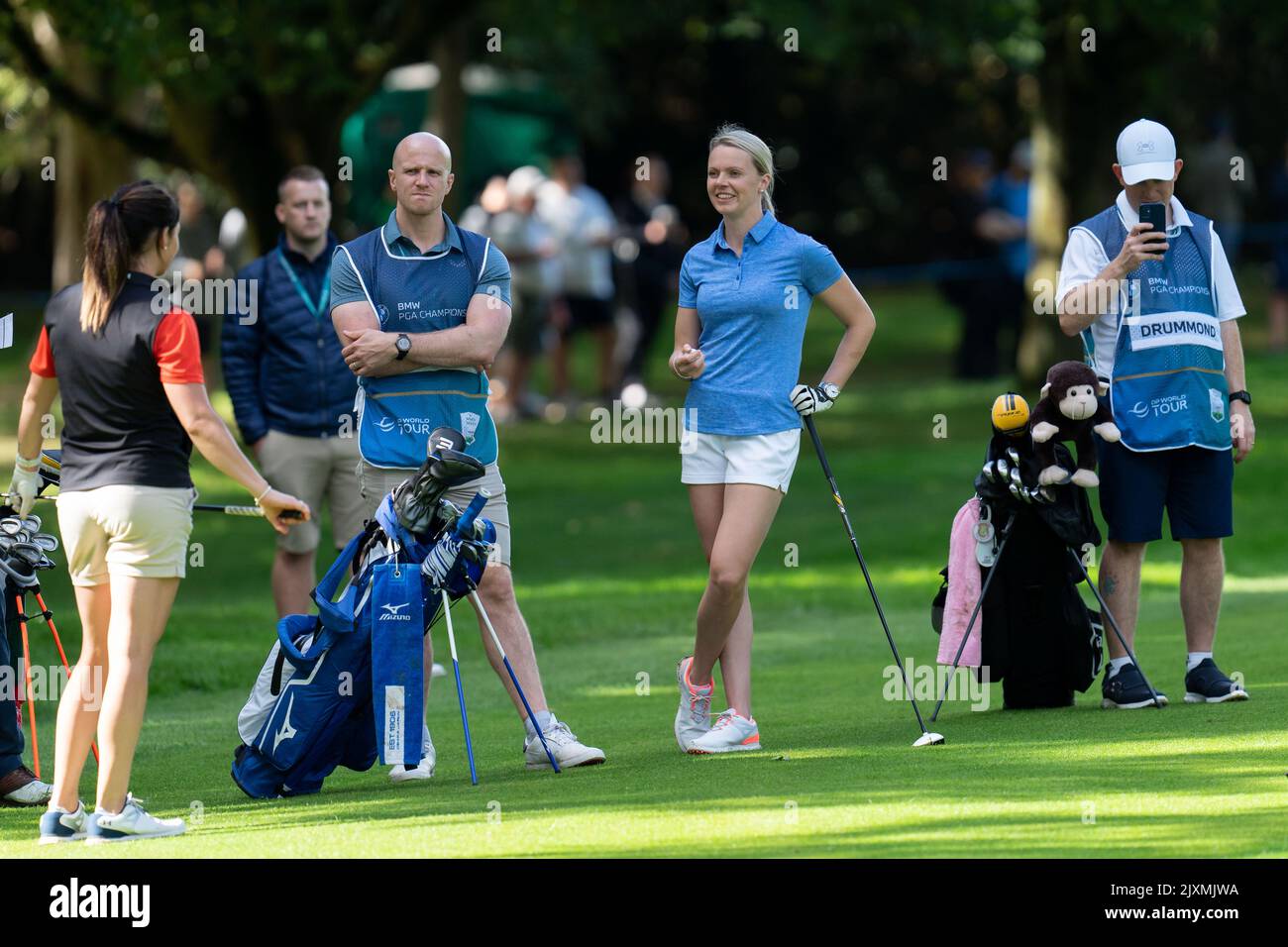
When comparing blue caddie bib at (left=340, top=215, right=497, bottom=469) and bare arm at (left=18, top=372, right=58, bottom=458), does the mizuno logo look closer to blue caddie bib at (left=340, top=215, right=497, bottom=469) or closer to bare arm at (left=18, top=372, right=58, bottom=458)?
blue caddie bib at (left=340, top=215, right=497, bottom=469)

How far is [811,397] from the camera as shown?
8.43 metres

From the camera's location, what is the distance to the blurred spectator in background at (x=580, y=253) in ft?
76.8

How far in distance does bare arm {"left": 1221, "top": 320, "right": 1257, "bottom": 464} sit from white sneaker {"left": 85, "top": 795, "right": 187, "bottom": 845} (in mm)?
4745

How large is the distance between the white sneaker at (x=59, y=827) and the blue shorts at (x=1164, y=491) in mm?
4439

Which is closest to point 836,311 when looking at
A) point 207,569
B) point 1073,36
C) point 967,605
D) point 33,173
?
point 967,605

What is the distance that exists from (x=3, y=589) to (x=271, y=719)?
126 centimetres

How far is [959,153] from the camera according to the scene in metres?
38.2

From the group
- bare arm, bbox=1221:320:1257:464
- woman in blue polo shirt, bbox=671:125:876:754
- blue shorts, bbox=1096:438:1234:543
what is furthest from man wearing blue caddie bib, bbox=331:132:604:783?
bare arm, bbox=1221:320:1257:464

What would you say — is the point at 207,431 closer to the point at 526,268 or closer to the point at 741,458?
the point at 741,458

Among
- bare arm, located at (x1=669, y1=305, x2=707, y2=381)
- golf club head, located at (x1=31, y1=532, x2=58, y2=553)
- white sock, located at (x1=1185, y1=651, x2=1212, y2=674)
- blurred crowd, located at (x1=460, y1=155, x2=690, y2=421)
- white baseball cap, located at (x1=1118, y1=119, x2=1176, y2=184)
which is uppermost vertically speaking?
blurred crowd, located at (x1=460, y1=155, x2=690, y2=421)

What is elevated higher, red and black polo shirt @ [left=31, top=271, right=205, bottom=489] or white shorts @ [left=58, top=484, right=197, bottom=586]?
red and black polo shirt @ [left=31, top=271, right=205, bottom=489]

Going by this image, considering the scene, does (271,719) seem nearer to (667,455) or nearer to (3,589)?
(3,589)

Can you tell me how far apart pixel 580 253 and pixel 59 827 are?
17002 mm

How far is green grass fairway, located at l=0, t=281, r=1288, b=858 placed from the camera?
676cm
